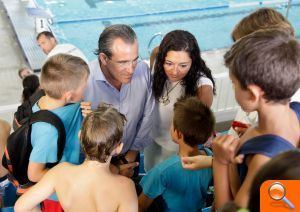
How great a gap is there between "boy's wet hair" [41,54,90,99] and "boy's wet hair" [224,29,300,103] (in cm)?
89

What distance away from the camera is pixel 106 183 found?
1475mm

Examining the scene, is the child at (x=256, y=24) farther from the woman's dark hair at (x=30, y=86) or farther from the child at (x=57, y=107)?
the woman's dark hair at (x=30, y=86)

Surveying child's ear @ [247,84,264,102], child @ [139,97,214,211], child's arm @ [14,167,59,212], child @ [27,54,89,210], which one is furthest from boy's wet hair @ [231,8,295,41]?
child's arm @ [14,167,59,212]

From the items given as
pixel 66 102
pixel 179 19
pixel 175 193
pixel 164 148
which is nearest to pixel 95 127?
pixel 66 102

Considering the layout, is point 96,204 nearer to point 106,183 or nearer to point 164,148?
point 106,183

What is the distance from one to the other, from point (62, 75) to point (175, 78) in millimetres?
737

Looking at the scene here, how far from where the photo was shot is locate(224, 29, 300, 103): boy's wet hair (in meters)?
1.10

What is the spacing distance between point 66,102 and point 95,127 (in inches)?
14.2

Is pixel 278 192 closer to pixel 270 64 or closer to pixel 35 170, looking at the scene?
pixel 270 64

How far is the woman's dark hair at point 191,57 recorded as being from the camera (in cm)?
208

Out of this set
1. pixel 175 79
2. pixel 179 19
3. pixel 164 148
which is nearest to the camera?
pixel 175 79

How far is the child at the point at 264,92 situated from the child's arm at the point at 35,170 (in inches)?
35.9

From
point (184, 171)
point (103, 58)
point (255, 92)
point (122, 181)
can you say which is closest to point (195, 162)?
point (184, 171)

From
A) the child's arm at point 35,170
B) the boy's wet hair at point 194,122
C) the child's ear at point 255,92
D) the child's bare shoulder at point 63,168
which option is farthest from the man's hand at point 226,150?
the child's arm at point 35,170
